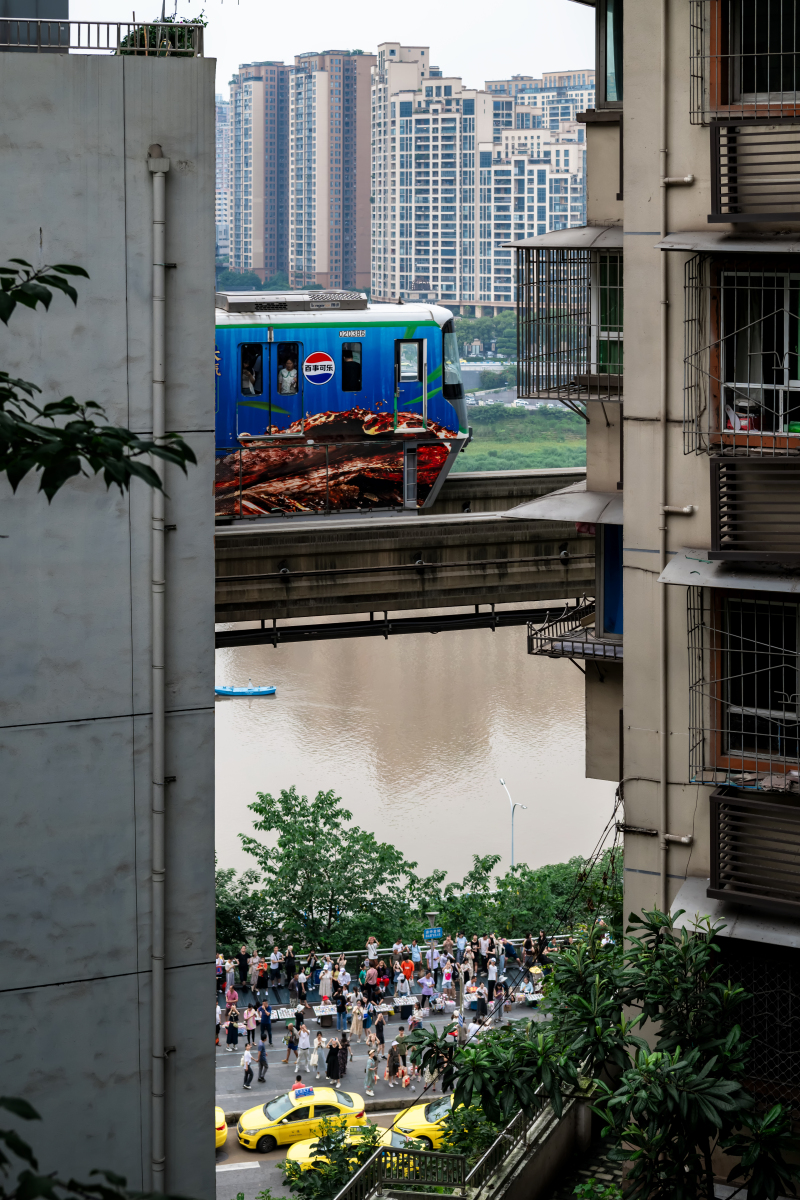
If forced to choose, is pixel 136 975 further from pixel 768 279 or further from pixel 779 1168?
pixel 768 279

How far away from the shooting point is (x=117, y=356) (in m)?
6.10

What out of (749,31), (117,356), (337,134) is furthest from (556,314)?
(337,134)

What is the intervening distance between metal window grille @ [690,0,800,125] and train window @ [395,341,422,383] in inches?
304

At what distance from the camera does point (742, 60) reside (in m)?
8.29

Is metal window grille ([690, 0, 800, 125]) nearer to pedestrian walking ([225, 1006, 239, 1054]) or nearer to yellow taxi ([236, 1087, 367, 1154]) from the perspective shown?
yellow taxi ([236, 1087, 367, 1154])

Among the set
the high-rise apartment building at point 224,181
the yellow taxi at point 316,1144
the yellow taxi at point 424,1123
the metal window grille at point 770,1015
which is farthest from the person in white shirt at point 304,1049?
the high-rise apartment building at point 224,181

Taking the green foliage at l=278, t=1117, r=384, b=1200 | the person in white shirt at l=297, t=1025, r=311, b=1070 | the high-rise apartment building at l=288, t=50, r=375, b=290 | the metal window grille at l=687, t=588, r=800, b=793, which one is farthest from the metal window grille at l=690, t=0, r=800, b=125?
the high-rise apartment building at l=288, t=50, r=375, b=290

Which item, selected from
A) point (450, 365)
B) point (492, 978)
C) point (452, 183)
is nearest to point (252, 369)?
point (450, 365)

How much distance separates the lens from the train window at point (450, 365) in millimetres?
16286

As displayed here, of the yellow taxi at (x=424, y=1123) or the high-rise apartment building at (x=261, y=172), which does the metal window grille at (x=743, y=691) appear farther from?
the high-rise apartment building at (x=261, y=172)

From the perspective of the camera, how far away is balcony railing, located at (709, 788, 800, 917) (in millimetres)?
8180

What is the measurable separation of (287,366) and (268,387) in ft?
1.05

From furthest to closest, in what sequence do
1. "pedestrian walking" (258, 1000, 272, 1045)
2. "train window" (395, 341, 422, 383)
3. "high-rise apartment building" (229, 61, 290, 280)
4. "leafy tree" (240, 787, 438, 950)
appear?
"high-rise apartment building" (229, 61, 290, 280) → "leafy tree" (240, 787, 438, 950) → "pedestrian walking" (258, 1000, 272, 1045) → "train window" (395, 341, 422, 383)

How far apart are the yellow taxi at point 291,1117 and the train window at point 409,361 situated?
8557mm
